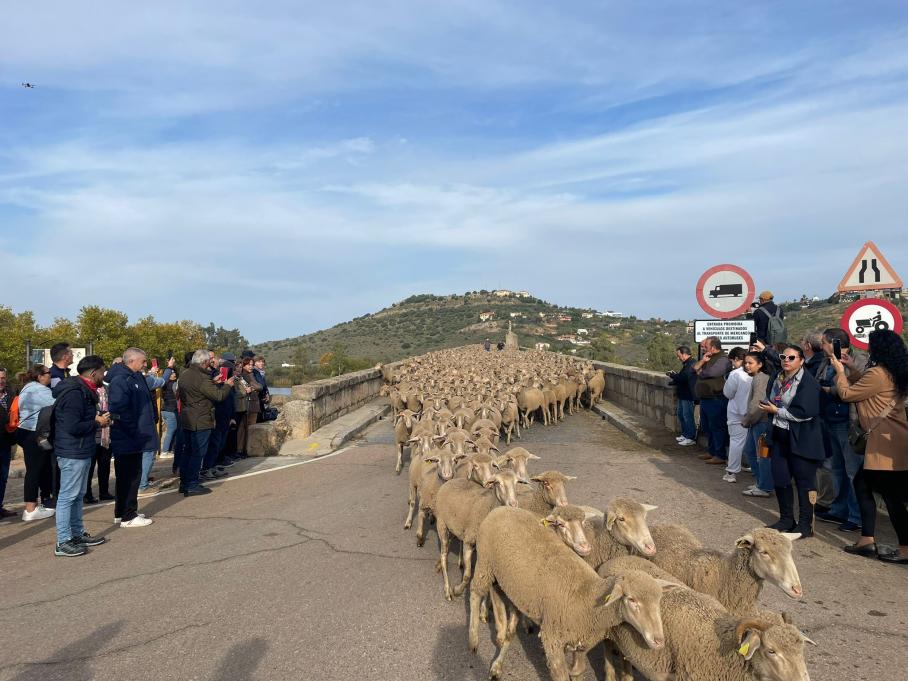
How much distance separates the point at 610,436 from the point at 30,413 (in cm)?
1066

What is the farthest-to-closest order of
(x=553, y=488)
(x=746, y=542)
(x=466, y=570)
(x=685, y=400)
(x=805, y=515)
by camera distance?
1. (x=685, y=400)
2. (x=805, y=515)
3. (x=553, y=488)
4. (x=466, y=570)
5. (x=746, y=542)

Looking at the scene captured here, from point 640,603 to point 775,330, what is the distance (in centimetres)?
862

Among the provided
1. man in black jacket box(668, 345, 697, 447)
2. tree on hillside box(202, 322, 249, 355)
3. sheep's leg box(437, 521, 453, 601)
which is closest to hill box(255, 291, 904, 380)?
tree on hillside box(202, 322, 249, 355)

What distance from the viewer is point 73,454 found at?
6.41 m

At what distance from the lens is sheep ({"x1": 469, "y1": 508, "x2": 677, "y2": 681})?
3.18m

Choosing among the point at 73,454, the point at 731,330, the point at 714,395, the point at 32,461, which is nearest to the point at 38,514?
the point at 32,461

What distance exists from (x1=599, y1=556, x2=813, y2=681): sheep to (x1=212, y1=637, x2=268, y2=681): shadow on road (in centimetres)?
226

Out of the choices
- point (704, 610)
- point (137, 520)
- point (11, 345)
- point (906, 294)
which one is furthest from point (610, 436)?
point (11, 345)

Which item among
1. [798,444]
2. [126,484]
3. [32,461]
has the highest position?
[798,444]

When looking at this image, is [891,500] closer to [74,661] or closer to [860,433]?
[860,433]

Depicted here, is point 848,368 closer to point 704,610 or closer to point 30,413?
point 704,610

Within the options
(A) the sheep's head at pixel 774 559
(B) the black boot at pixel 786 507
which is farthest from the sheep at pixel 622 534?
(B) the black boot at pixel 786 507

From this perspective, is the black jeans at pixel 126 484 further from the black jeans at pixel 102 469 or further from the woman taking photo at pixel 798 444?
the woman taking photo at pixel 798 444

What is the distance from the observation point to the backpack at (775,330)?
405 inches
